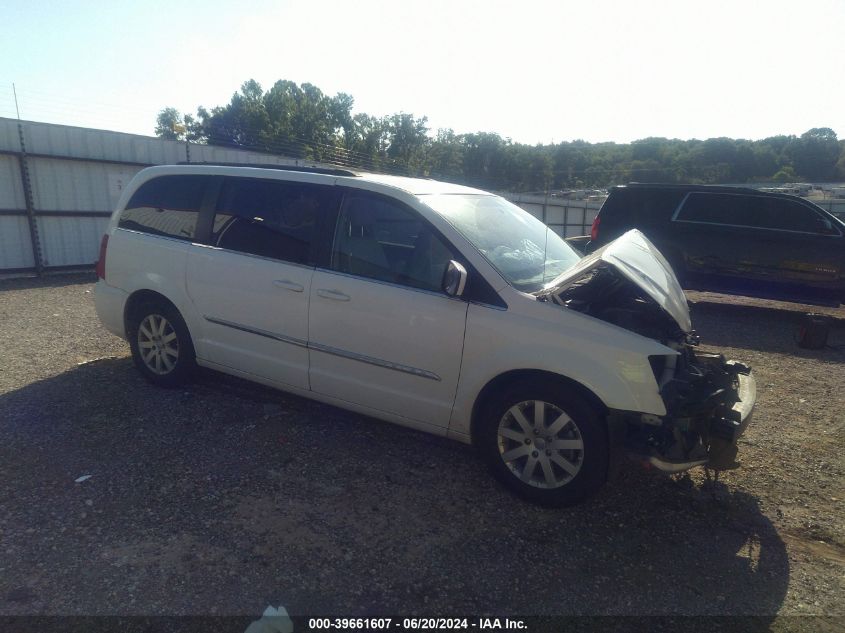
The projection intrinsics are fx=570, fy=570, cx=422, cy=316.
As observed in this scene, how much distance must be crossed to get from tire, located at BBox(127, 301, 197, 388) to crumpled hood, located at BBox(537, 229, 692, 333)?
2979 mm

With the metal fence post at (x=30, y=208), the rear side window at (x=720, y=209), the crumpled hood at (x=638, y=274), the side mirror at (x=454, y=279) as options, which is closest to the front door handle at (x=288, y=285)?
the side mirror at (x=454, y=279)

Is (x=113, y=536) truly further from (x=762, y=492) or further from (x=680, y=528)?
(x=762, y=492)

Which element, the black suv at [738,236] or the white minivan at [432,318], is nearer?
the white minivan at [432,318]

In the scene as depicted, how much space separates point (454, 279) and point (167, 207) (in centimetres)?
289

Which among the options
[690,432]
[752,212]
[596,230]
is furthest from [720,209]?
[690,432]

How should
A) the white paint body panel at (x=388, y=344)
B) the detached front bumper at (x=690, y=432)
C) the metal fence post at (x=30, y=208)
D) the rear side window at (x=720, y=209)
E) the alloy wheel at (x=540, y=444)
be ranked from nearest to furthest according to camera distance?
1. the detached front bumper at (x=690, y=432)
2. the alloy wheel at (x=540, y=444)
3. the white paint body panel at (x=388, y=344)
4. the rear side window at (x=720, y=209)
5. the metal fence post at (x=30, y=208)

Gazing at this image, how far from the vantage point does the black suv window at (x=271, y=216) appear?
409 cm

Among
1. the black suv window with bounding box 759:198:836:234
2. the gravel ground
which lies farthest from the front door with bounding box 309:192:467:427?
the black suv window with bounding box 759:198:836:234

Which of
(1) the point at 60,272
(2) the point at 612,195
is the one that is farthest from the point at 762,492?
(1) the point at 60,272

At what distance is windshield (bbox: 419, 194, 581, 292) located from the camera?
3.68 metres

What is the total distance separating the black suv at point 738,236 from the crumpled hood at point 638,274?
434cm

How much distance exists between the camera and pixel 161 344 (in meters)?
4.82

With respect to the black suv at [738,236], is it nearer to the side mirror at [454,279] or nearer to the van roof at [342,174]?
the van roof at [342,174]

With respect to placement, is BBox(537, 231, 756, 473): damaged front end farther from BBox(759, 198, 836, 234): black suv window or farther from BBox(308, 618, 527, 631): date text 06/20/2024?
BBox(759, 198, 836, 234): black suv window
